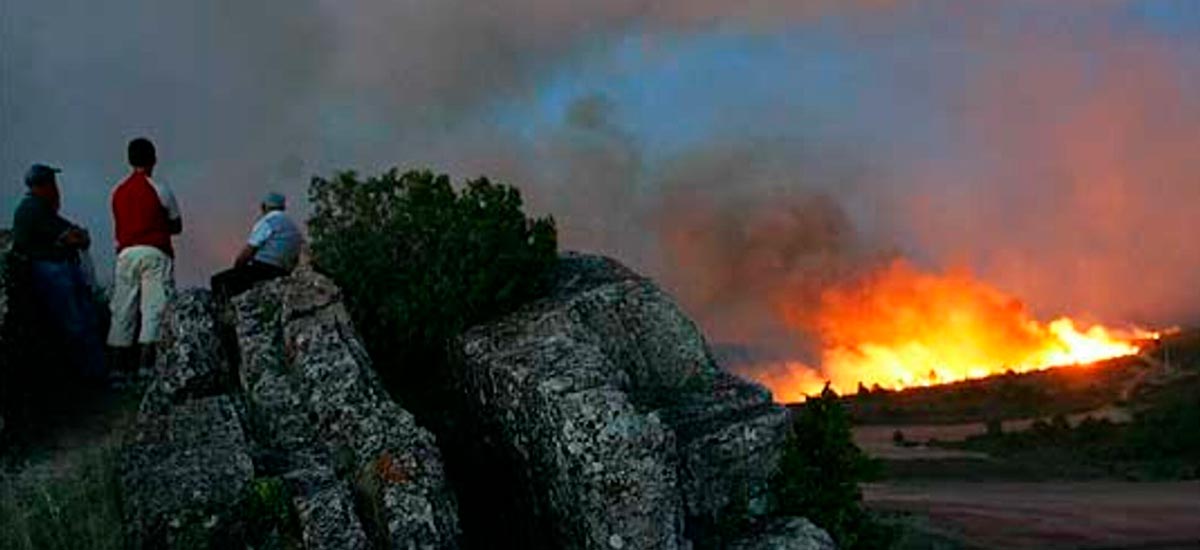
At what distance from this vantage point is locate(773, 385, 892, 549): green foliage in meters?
18.9

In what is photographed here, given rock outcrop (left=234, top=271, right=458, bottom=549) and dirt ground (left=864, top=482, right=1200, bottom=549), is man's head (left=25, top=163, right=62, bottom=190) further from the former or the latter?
dirt ground (left=864, top=482, right=1200, bottom=549)

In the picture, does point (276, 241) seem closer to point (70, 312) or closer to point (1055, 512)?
point (70, 312)

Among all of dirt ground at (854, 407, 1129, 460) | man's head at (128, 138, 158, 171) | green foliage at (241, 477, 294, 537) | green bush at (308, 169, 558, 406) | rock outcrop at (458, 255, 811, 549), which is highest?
dirt ground at (854, 407, 1129, 460)

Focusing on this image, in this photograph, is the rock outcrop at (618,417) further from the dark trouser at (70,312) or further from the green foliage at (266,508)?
the dark trouser at (70,312)

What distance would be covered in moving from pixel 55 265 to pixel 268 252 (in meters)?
3.51

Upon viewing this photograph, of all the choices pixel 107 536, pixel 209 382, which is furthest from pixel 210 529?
pixel 209 382

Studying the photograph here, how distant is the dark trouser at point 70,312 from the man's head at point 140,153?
2.13 meters

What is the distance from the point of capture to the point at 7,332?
68.9 feet

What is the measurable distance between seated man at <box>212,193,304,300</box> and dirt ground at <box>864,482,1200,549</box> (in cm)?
4755

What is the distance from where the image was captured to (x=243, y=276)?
2130 centimetres

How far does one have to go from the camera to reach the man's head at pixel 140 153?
2188 centimetres

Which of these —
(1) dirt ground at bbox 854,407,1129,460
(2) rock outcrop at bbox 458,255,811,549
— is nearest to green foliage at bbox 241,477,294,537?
(2) rock outcrop at bbox 458,255,811,549

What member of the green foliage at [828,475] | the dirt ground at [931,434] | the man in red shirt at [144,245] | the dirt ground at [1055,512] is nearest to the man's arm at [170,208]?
the man in red shirt at [144,245]

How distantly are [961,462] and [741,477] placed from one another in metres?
110
